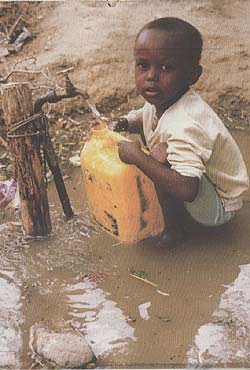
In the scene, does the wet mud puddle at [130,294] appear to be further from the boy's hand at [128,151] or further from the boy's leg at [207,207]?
the boy's hand at [128,151]

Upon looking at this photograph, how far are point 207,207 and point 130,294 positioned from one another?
0.40 m

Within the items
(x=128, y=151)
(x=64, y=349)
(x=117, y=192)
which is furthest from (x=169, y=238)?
(x=64, y=349)

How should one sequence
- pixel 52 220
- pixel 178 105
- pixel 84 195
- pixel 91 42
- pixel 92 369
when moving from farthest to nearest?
pixel 91 42
pixel 84 195
pixel 52 220
pixel 178 105
pixel 92 369

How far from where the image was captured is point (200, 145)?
2178 millimetres

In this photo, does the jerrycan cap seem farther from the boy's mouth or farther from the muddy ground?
the muddy ground

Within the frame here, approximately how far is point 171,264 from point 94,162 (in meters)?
0.43

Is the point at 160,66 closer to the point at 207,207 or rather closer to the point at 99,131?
the point at 99,131

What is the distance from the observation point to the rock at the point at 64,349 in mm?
1827

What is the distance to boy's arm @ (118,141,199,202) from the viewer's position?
2133 millimetres

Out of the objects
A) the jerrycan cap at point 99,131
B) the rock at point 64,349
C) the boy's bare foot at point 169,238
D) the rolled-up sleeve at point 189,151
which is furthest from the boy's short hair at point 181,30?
the rock at point 64,349

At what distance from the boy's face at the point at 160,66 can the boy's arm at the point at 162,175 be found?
192 mm

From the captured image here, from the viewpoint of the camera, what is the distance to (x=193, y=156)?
213 centimetres

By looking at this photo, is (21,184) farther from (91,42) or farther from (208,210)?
(91,42)

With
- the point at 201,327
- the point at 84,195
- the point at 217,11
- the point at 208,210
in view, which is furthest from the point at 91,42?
the point at 201,327
